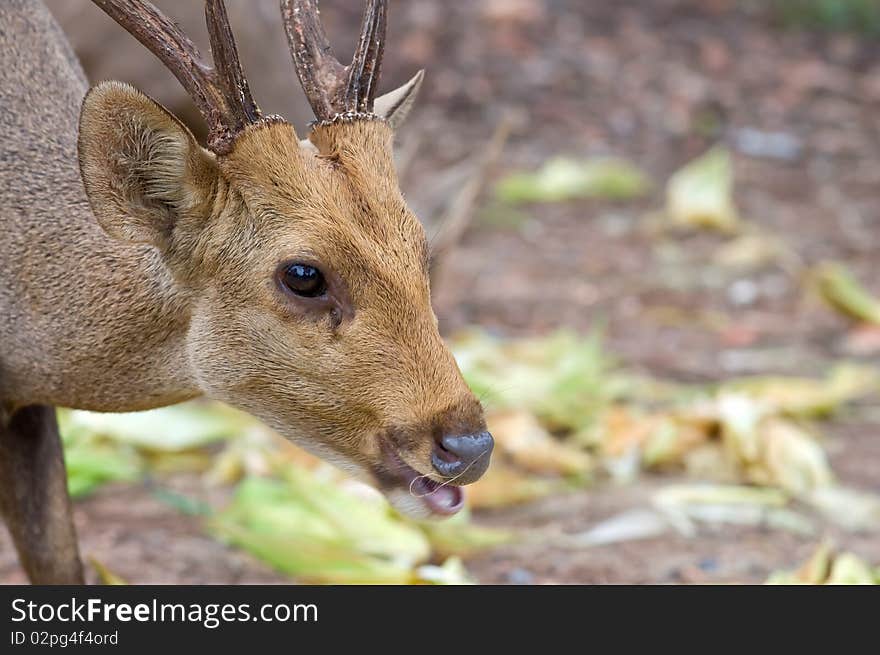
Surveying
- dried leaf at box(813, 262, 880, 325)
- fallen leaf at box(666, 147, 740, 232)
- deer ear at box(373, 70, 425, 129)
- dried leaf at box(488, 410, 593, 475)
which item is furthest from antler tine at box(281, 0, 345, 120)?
fallen leaf at box(666, 147, 740, 232)

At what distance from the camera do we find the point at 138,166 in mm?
3527

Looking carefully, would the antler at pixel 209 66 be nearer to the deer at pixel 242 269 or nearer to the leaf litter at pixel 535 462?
the deer at pixel 242 269

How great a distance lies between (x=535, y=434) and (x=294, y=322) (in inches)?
120

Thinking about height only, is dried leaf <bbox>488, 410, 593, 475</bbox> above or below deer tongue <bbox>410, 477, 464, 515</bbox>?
above

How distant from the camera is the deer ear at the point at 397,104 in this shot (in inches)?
157

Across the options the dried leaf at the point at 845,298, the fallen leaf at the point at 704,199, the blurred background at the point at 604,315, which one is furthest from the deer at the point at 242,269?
the fallen leaf at the point at 704,199

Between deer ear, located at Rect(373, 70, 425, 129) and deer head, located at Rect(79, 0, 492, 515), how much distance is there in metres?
0.32

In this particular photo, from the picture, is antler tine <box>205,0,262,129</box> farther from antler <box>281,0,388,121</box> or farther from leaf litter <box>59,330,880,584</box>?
leaf litter <box>59,330,880,584</box>

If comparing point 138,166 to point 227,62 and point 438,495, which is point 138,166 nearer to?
point 227,62

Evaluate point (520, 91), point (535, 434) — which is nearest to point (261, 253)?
point (535, 434)

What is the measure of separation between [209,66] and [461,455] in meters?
1.18

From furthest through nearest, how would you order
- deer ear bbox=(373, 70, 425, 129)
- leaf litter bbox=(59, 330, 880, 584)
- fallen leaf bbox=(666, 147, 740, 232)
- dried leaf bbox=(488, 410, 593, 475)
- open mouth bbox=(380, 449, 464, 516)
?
fallen leaf bbox=(666, 147, 740, 232) < dried leaf bbox=(488, 410, 593, 475) < leaf litter bbox=(59, 330, 880, 584) < deer ear bbox=(373, 70, 425, 129) < open mouth bbox=(380, 449, 464, 516)

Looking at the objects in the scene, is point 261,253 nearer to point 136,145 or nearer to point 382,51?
point 136,145

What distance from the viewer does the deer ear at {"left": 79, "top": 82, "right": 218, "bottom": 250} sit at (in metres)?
3.44
